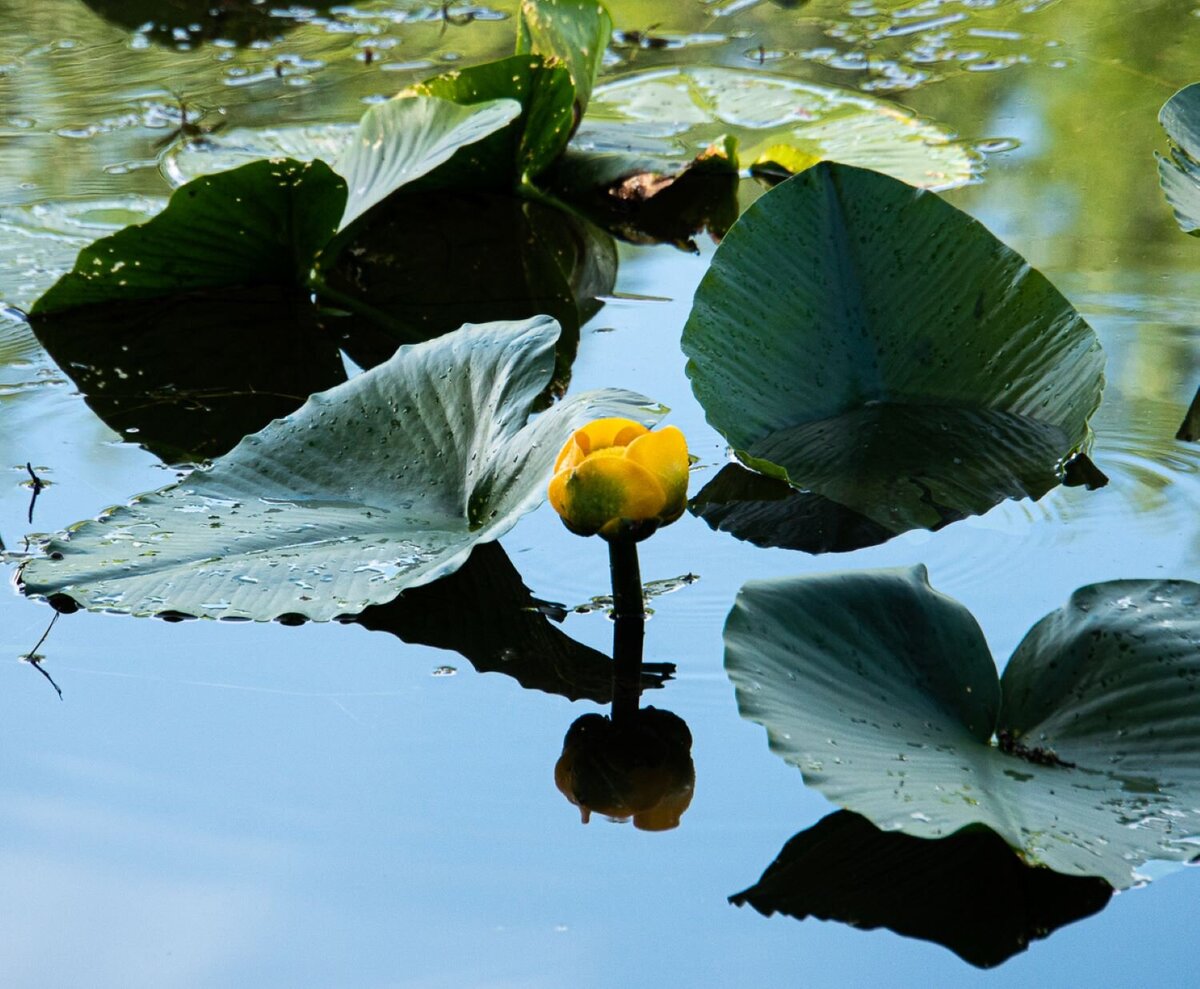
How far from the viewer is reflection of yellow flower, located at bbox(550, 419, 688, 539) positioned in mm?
858

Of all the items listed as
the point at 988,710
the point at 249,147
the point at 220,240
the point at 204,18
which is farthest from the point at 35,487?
the point at 204,18

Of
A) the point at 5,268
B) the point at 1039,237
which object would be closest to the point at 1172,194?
the point at 1039,237

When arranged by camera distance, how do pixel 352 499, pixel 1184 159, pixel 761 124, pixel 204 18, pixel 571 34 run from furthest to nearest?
pixel 204 18
pixel 761 124
pixel 571 34
pixel 1184 159
pixel 352 499

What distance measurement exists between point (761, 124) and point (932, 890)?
182 centimetres

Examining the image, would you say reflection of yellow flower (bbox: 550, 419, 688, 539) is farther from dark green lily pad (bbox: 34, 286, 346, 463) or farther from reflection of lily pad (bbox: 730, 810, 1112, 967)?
dark green lily pad (bbox: 34, 286, 346, 463)

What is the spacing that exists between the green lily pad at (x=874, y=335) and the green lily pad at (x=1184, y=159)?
0.29 metres

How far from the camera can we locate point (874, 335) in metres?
1.18

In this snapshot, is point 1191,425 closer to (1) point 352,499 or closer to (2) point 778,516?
(2) point 778,516

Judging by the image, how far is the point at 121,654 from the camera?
0.98m

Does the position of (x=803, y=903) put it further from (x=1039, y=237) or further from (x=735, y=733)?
(x=1039, y=237)

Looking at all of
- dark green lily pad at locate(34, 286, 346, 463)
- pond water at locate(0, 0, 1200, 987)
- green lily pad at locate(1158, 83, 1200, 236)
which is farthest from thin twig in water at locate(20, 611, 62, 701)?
green lily pad at locate(1158, 83, 1200, 236)

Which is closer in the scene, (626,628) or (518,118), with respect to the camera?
(626,628)

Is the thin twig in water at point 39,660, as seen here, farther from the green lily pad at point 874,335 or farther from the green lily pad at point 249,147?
the green lily pad at point 249,147

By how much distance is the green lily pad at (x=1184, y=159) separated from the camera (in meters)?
1.37
